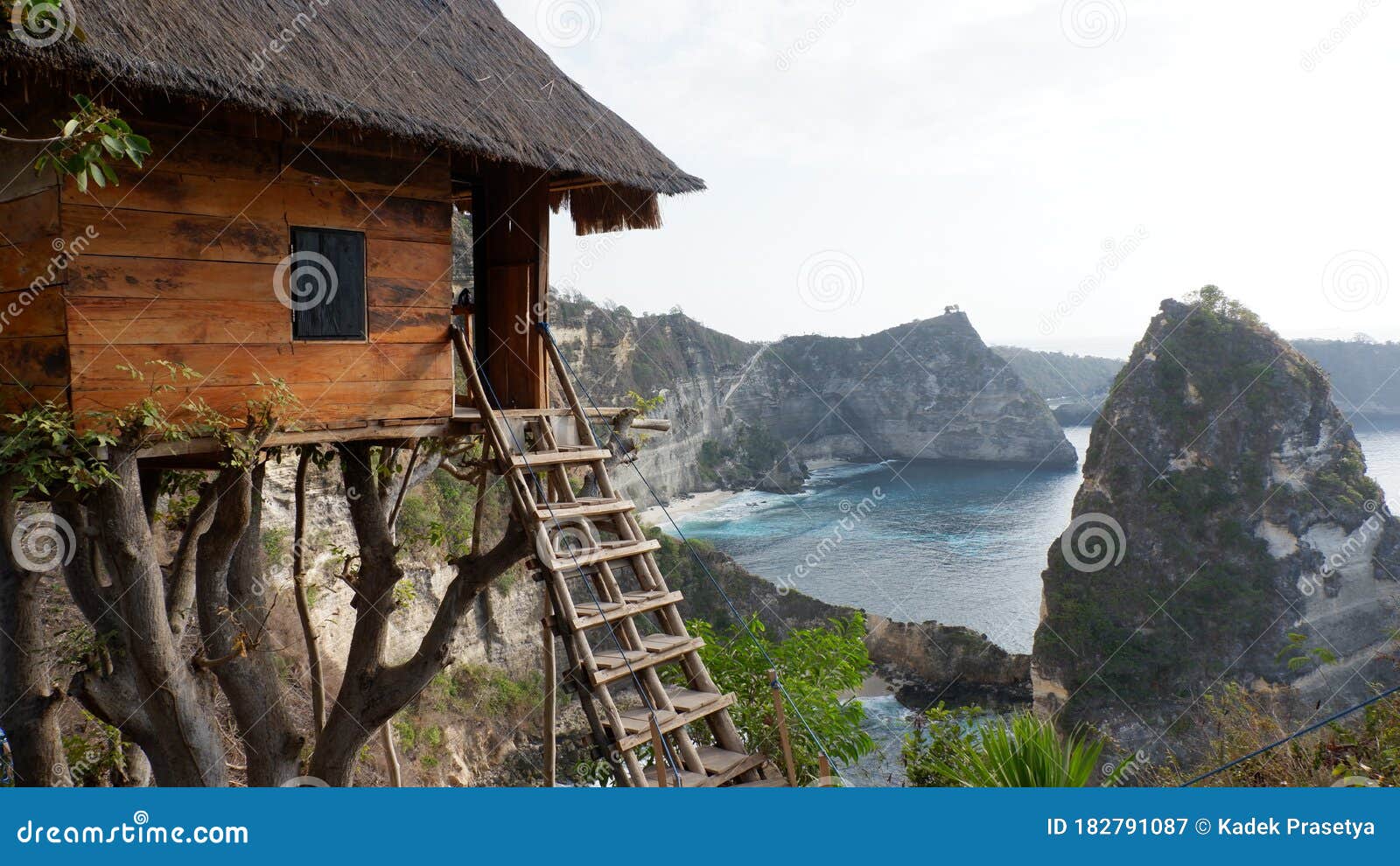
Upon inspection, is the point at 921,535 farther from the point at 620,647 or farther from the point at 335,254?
the point at 335,254

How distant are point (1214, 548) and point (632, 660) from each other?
121 feet

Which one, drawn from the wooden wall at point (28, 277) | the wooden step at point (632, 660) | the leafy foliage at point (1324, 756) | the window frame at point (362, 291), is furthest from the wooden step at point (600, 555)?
the leafy foliage at point (1324, 756)

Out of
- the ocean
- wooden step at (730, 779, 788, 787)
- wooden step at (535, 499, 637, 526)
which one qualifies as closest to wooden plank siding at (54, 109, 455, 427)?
wooden step at (535, 499, 637, 526)

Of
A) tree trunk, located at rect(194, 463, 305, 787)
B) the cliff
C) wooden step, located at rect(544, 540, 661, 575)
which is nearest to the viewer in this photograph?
wooden step, located at rect(544, 540, 661, 575)

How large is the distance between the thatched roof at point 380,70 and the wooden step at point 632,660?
11.1 feet

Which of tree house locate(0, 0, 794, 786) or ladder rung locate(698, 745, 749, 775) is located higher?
tree house locate(0, 0, 794, 786)

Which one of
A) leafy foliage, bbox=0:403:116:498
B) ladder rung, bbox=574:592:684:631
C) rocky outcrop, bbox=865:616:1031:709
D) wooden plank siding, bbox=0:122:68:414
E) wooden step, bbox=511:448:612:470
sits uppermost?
wooden plank siding, bbox=0:122:68:414

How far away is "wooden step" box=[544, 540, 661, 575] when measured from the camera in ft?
17.4

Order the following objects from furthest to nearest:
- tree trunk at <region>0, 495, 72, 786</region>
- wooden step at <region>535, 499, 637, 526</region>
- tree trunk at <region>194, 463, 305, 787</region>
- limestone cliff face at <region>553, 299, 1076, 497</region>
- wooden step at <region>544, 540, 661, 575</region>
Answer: limestone cliff face at <region>553, 299, 1076, 497</region>
tree trunk at <region>194, 463, 305, 787</region>
tree trunk at <region>0, 495, 72, 786</region>
wooden step at <region>535, 499, 637, 526</region>
wooden step at <region>544, 540, 661, 575</region>

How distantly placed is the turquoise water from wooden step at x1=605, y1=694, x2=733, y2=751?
34400 millimetres

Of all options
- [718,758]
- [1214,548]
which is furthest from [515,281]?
[1214,548]

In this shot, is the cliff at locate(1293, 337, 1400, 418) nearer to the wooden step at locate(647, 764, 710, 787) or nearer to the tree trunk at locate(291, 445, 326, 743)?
the tree trunk at locate(291, 445, 326, 743)

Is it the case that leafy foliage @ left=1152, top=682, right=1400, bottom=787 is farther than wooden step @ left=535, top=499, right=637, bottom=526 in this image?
No

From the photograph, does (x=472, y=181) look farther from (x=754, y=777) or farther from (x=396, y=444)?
(x=754, y=777)
